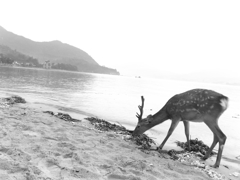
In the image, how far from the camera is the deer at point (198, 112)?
21.6 feet

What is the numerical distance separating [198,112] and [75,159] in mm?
4909

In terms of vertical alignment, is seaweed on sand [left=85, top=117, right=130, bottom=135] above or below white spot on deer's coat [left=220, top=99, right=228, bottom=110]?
below

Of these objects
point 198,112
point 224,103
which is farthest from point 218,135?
point 224,103

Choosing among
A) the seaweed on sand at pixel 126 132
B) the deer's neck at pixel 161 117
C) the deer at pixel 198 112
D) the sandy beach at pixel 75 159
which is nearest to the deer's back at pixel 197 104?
the deer at pixel 198 112

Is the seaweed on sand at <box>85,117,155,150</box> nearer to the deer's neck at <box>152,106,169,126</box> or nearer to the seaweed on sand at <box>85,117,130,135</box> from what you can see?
the seaweed on sand at <box>85,117,130,135</box>

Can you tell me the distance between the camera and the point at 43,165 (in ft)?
14.9

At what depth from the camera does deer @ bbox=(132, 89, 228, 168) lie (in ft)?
21.6

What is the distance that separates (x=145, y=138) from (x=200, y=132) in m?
5.53

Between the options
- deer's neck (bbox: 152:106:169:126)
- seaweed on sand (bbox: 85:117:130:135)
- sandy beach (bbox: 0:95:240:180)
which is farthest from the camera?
seaweed on sand (bbox: 85:117:130:135)

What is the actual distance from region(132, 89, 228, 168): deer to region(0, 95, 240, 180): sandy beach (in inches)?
37.0

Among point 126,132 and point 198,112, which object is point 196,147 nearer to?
point 198,112

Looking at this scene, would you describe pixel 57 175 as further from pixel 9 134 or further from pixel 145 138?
pixel 145 138

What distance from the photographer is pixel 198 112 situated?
706cm

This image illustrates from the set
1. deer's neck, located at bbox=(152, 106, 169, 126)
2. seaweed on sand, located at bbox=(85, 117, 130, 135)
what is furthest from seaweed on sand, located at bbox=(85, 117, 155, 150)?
deer's neck, located at bbox=(152, 106, 169, 126)
